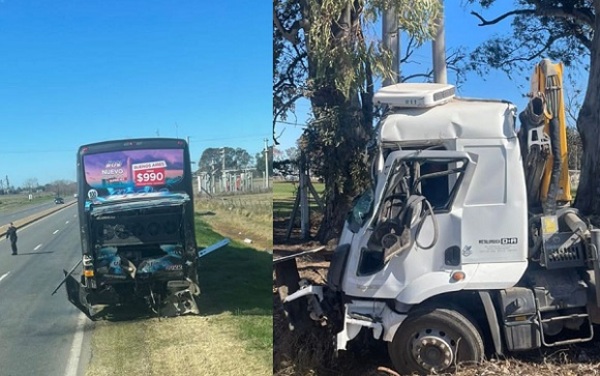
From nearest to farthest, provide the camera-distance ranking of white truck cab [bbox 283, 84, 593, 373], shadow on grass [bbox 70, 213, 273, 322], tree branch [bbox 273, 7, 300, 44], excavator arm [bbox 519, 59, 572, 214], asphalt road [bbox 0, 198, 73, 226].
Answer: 1. asphalt road [bbox 0, 198, 73, 226]
2. shadow on grass [bbox 70, 213, 273, 322]
3. white truck cab [bbox 283, 84, 593, 373]
4. excavator arm [bbox 519, 59, 572, 214]
5. tree branch [bbox 273, 7, 300, 44]

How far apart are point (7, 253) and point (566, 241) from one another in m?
3.76

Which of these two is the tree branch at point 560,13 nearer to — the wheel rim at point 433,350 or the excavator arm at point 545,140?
the excavator arm at point 545,140

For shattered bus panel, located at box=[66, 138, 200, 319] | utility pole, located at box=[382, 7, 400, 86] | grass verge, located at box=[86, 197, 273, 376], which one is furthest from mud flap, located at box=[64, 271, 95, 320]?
utility pole, located at box=[382, 7, 400, 86]

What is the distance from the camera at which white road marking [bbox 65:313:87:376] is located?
327cm

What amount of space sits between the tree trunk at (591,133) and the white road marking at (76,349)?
3.98 meters

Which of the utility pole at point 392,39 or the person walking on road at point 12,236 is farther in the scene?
the utility pole at point 392,39

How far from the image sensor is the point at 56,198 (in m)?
3.29

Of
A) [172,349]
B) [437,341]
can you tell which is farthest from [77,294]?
[437,341]

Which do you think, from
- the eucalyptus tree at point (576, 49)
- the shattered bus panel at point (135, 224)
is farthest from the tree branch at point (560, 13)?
the shattered bus panel at point (135, 224)

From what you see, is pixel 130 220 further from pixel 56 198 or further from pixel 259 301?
pixel 259 301

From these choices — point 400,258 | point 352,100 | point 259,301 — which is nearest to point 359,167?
point 352,100

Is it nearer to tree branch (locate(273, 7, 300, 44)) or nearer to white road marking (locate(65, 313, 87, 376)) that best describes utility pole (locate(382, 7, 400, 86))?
tree branch (locate(273, 7, 300, 44))

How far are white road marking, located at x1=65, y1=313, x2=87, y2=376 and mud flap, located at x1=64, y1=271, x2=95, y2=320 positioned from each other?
0.15ft

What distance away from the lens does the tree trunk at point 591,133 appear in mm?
5367
